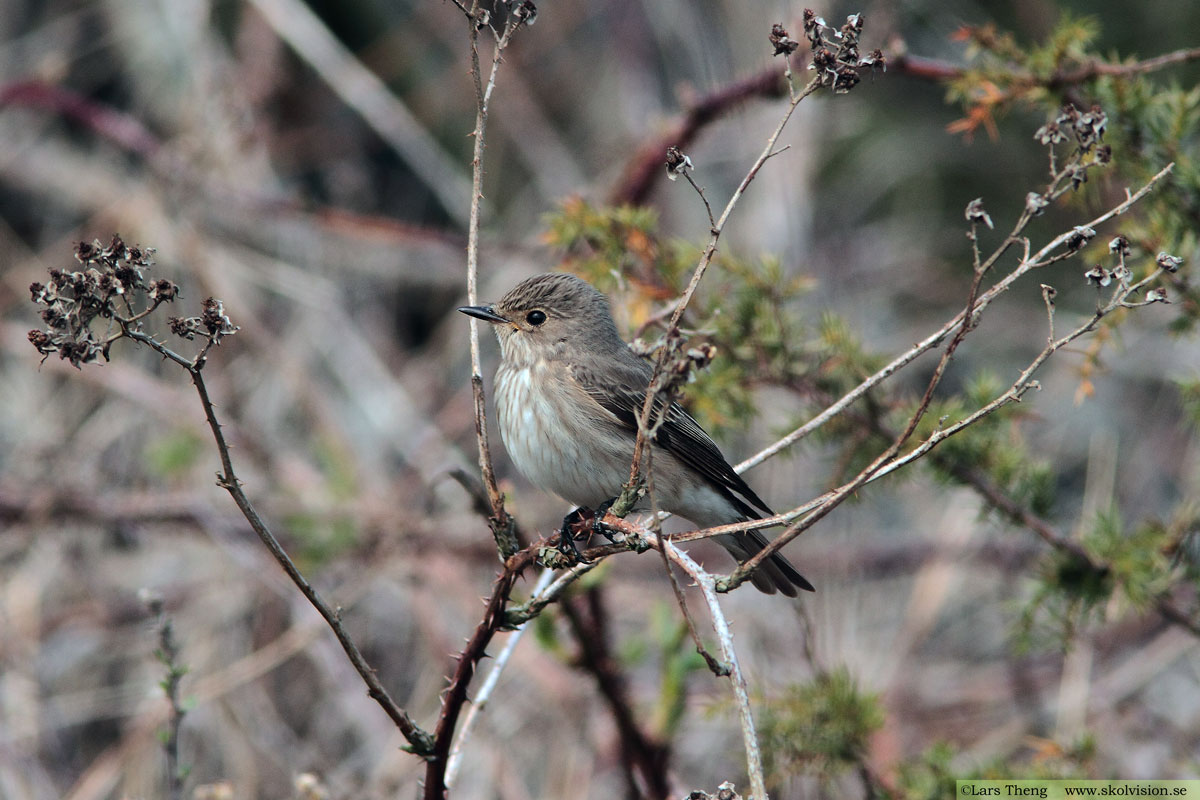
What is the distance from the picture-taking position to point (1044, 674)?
5254 millimetres

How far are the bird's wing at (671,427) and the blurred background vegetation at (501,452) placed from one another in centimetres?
19

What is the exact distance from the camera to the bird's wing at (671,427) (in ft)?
→ 12.2

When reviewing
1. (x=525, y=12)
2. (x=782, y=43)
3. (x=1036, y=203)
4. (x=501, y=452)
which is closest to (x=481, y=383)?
(x=525, y=12)

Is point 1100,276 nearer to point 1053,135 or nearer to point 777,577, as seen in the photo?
point 1053,135

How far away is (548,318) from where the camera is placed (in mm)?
4082

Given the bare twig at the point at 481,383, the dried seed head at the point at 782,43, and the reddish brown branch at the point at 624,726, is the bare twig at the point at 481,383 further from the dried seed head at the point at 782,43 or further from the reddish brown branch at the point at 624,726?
the reddish brown branch at the point at 624,726

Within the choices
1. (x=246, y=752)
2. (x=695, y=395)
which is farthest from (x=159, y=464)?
(x=695, y=395)

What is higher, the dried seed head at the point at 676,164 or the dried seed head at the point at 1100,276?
the dried seed head at the point at 676,164

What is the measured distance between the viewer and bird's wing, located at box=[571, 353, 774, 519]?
3.73m

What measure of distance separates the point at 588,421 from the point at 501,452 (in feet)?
8.85

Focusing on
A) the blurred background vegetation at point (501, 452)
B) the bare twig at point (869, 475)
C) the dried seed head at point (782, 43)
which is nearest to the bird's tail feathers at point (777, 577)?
the blurred background vegetation at point (501, 452)

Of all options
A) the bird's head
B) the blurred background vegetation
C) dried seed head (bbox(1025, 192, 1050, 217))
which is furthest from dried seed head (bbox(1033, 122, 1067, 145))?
the bird's head

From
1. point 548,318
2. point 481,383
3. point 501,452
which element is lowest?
point 481,383

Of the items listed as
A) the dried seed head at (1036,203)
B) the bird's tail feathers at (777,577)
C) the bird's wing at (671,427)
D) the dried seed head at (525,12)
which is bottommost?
the dried seed head at (1036,203)
